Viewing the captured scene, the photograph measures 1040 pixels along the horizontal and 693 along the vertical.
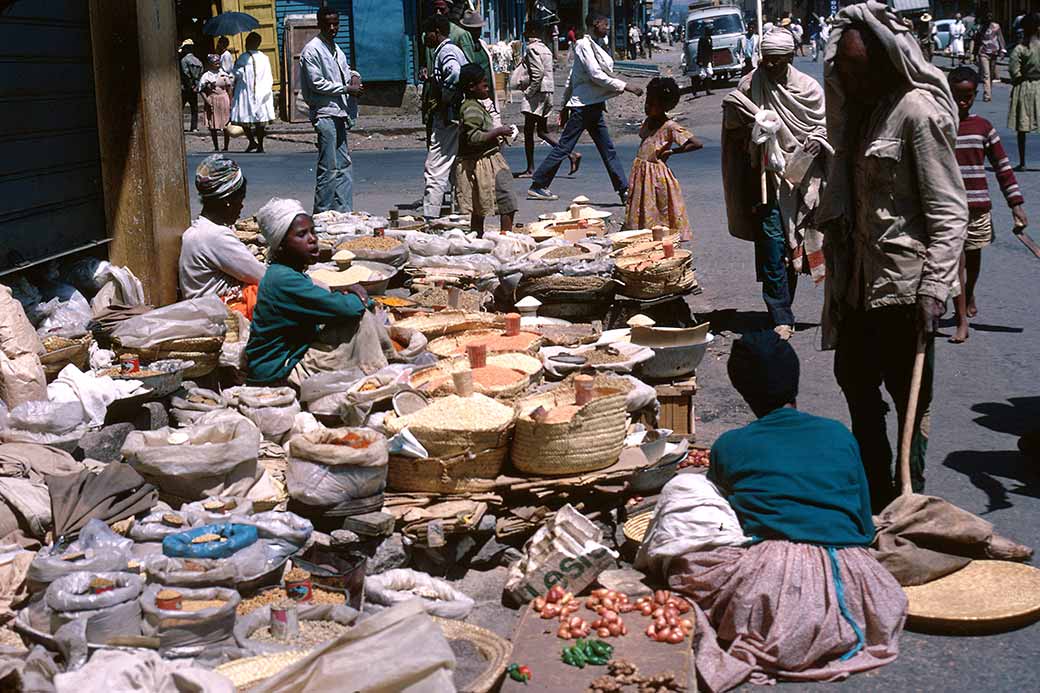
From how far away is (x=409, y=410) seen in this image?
5.54 m

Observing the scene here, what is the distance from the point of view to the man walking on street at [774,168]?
8078 millimetres

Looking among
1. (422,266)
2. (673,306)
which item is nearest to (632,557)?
(673,306)

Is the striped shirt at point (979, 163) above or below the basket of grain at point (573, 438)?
above

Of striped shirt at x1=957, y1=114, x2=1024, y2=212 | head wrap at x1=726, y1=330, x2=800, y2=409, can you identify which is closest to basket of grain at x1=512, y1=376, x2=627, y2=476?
head wrap at x1=726, y1=330, x2=800, y2=409

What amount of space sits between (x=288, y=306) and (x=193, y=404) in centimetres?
66

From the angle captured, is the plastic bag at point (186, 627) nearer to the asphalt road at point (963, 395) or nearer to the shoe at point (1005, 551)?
the asphalt road at point (963, 395)

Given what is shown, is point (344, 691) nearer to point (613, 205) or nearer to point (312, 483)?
point (312, 483)

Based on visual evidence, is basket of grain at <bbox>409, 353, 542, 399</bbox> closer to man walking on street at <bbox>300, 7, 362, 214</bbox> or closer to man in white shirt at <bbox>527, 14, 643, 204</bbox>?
man walking on street at <bbox>300, 7, 362, 214</bbox>

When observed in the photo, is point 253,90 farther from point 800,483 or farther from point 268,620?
point 800,483

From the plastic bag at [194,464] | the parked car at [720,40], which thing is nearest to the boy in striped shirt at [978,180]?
the plastic bag at [194,464]

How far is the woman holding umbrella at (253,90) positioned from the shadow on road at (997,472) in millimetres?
16918

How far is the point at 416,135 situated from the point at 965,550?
20.3 m

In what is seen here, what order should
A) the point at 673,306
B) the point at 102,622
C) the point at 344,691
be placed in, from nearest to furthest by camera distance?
the point at 344,691 → the point at 102,622 → the point at 673,306

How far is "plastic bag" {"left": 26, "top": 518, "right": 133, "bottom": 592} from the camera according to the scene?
425 cm
